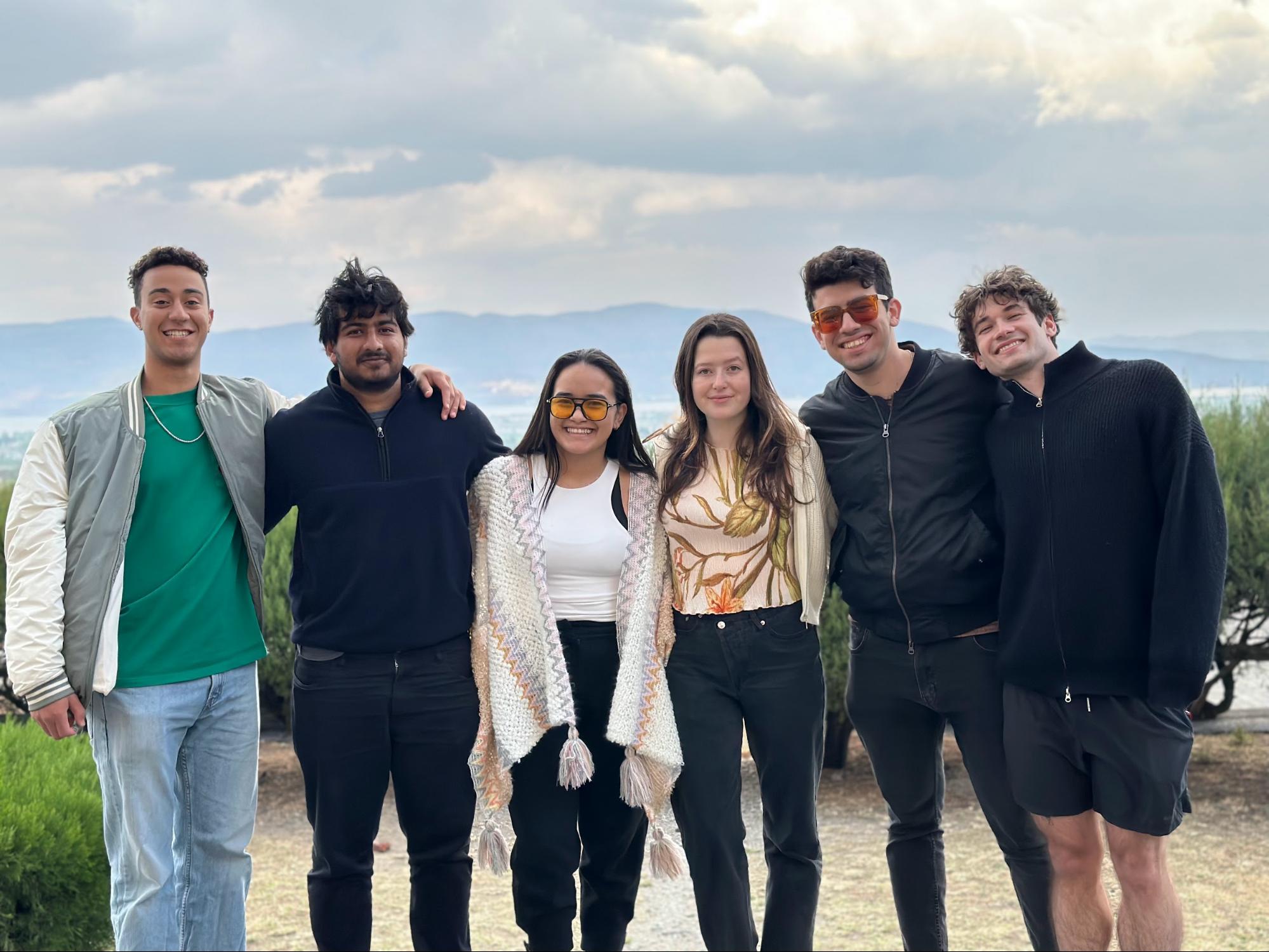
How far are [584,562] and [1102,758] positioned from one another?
5.52ft

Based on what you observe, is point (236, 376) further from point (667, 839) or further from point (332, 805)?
point (667, 839)

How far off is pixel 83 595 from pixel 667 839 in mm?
2009

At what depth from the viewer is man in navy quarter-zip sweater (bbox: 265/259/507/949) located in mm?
3775

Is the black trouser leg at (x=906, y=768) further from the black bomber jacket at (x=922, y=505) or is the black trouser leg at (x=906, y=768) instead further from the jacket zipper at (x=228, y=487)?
the jacket zipper at (x=228, y=487)

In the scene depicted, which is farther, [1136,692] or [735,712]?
[735,712]

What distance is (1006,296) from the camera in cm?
372

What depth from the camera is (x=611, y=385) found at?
401cm

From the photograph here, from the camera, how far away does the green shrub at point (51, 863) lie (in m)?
4.50

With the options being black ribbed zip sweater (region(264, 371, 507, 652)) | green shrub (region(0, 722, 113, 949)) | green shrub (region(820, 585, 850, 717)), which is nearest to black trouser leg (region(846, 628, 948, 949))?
black ribbed zip sweater (region(264, 371, 507, 652))

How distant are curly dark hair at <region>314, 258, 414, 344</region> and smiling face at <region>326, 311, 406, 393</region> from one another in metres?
0.02

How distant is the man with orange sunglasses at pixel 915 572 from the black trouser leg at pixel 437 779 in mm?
1314

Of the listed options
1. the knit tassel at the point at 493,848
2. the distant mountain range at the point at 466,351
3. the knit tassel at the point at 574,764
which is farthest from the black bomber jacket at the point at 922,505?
the distant mountain range at the point at 466,351

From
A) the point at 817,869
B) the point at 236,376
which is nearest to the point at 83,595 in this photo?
the point at 236,376

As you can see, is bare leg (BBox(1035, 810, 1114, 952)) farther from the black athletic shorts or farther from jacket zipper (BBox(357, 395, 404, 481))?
jacket zipper (BBox(357, 395, 404, 481))
